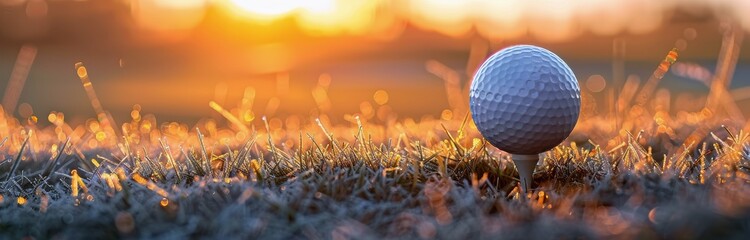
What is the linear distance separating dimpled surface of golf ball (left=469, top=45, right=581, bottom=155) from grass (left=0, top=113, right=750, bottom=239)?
208mm

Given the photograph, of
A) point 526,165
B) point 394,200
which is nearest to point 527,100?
point 526,165

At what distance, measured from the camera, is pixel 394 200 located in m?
2.97

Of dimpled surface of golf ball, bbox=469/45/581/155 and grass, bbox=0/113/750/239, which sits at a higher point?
dimpled surface of golf ball, bbox=469/45/581/155

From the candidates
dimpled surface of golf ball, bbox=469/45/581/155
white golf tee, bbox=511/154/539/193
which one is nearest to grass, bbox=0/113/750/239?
white golf tee, bbox=511/154/539/193

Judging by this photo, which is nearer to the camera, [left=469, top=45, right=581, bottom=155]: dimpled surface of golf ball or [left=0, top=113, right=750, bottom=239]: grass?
[left=0, top=113, right=750, bottom=239]: grass

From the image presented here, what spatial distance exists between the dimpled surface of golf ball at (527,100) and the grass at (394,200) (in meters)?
0.21

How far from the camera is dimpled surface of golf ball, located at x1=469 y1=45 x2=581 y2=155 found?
339 cm

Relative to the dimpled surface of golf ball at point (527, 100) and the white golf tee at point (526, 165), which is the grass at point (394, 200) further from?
the dimpled surface of golf ball at point (527, 100)

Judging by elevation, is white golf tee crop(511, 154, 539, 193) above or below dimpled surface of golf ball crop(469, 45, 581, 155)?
below

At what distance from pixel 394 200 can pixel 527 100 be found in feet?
2.88

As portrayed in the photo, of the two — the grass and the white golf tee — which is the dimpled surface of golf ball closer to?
the white golf tee

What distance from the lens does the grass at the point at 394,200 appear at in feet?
7.91

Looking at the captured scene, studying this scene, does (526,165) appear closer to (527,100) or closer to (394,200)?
(527,100)

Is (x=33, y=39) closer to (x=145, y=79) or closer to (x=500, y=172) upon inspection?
(x=145, y=79)
